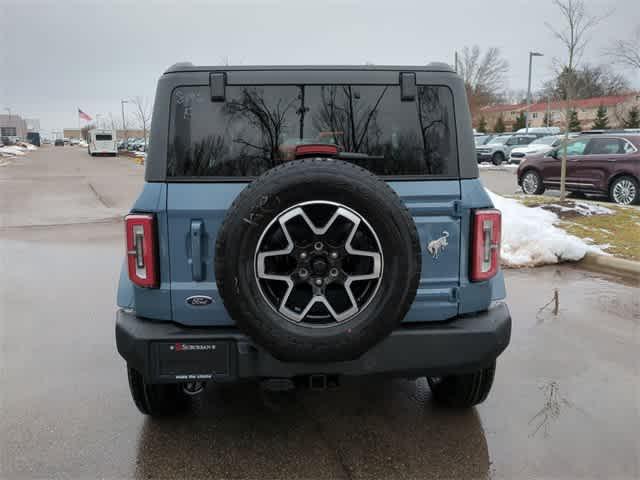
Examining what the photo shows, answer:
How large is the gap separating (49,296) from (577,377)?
5.39 m

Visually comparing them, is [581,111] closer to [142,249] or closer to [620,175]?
[620,175]

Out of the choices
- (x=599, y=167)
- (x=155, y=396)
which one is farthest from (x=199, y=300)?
(x=599, y=167)

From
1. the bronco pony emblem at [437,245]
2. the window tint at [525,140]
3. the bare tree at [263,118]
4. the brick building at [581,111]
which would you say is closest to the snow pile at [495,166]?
the window tint at [525,140]

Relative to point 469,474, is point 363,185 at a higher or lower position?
higher

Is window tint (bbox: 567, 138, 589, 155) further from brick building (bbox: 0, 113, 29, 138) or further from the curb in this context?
brick building (bbox: 0, 113, 29, 138)

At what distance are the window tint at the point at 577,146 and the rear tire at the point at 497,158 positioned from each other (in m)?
17.1

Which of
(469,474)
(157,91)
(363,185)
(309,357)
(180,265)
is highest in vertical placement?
(157,91)

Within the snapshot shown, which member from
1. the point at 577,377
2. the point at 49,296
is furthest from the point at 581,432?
the point at 49,296

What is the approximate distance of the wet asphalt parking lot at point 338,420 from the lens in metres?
2.83

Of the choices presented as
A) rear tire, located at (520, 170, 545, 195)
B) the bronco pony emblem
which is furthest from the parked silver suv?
the bronco pony emblem

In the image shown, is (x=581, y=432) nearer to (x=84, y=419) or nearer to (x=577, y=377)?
(x=577, y=377)

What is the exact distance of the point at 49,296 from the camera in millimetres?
6051

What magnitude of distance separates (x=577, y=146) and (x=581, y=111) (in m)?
76.8

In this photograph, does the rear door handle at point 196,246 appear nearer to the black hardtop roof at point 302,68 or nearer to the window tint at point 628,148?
the black hardtop roof at point 302,68
